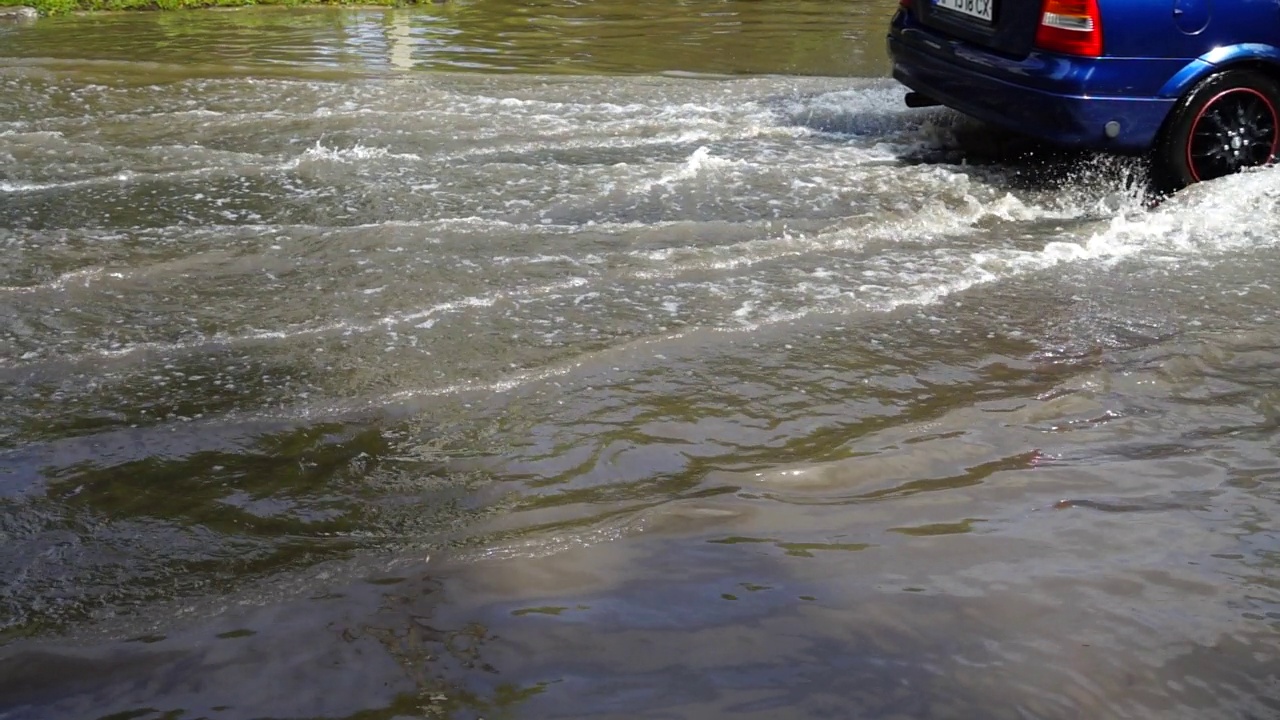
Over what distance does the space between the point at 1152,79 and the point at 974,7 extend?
1.12 metres

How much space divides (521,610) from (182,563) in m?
0.94

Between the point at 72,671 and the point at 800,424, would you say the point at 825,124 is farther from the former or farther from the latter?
the point at 72,671

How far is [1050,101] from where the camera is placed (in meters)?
6.60

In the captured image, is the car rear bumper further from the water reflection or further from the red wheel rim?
the water reflection

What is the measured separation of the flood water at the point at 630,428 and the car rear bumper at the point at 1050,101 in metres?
0.40

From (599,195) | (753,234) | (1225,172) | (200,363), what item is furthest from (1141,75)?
(200,363)

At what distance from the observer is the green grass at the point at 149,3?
45.8 feet

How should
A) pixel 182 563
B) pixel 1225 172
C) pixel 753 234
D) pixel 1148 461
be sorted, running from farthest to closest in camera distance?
pixel 1225 172, pixel 753 234, pixel 1148 461, pixel 182 563

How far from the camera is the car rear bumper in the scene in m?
6.52

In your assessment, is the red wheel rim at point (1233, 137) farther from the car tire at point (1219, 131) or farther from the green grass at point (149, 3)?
the green grass at point (149, 3)

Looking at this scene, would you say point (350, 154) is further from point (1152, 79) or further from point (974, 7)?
point (1152, 79)

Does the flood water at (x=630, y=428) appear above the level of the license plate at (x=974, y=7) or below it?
below

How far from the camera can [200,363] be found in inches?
185

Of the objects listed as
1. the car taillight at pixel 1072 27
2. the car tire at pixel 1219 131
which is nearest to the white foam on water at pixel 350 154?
the car taillight at pixel 1072 27
